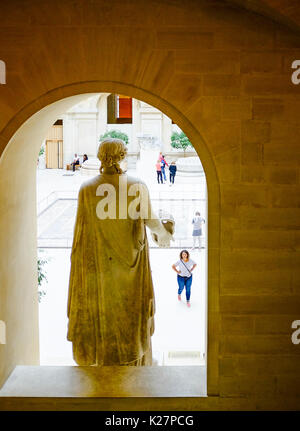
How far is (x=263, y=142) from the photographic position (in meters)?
3.91

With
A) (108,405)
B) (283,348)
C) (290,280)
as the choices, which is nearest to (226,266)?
(290,280)

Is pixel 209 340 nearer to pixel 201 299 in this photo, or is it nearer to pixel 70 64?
pixel 70 64

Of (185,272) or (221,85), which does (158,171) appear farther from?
(221,85)

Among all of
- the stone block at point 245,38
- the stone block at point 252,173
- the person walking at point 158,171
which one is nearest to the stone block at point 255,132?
the stone block at point 252,173

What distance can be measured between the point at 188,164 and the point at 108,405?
2172cm

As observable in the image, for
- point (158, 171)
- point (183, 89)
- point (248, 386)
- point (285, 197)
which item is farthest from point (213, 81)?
point (158, 171)

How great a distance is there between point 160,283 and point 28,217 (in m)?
6.49

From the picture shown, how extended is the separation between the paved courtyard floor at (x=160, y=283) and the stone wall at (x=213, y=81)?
673 millimetres

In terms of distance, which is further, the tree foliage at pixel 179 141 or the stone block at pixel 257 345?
the tree foliage at pixel 179 141

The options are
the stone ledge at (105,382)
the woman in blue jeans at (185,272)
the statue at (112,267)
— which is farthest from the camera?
the woman in blue jeans at (185,272)

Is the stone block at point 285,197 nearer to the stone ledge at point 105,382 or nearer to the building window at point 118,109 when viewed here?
the stone ledge at point 105,382

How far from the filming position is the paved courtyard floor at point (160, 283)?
765 centimetres

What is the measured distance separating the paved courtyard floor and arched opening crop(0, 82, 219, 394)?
609mm

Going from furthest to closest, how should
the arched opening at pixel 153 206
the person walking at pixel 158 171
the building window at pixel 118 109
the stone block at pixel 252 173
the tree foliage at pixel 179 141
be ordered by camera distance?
1. the building window at pixel 118 109
2. the tree foliage at pixel 179 141
3. the person walking at pixel 158 171
4. the arched opening at pixel 153 206
5. the stone block at pixel 252 173
